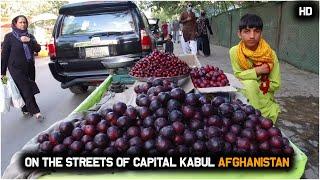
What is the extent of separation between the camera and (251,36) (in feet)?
11.5

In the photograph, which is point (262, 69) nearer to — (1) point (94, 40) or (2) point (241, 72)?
(2) point (241, 72)

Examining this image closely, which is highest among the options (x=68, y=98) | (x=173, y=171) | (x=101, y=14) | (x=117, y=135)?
(x=101, y=14)

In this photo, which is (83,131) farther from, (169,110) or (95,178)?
(169,110)

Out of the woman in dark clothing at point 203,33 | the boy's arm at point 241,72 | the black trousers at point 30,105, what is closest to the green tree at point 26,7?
the woman in dark clothing at point 203,33

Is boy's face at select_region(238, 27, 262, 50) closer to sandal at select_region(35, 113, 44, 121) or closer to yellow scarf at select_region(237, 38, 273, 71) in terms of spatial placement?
yellow scarf at select_region(237, 38, 273, 71)

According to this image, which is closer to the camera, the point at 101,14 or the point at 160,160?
the point at 160,160

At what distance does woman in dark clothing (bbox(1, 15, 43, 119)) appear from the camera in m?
6.56

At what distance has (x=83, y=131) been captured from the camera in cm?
222

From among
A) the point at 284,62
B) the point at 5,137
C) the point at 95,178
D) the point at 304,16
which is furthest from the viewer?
the point at 284,62

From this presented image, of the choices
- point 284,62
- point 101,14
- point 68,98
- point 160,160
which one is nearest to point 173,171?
point 160,160

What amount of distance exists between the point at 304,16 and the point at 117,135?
9574mm

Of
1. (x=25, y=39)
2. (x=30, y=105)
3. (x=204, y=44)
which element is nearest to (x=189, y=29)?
(x=204, y=44)

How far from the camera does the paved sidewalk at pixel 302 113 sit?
14.9 ft

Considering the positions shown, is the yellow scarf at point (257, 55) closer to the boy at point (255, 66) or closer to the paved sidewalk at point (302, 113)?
the boy at point (255, 66)
